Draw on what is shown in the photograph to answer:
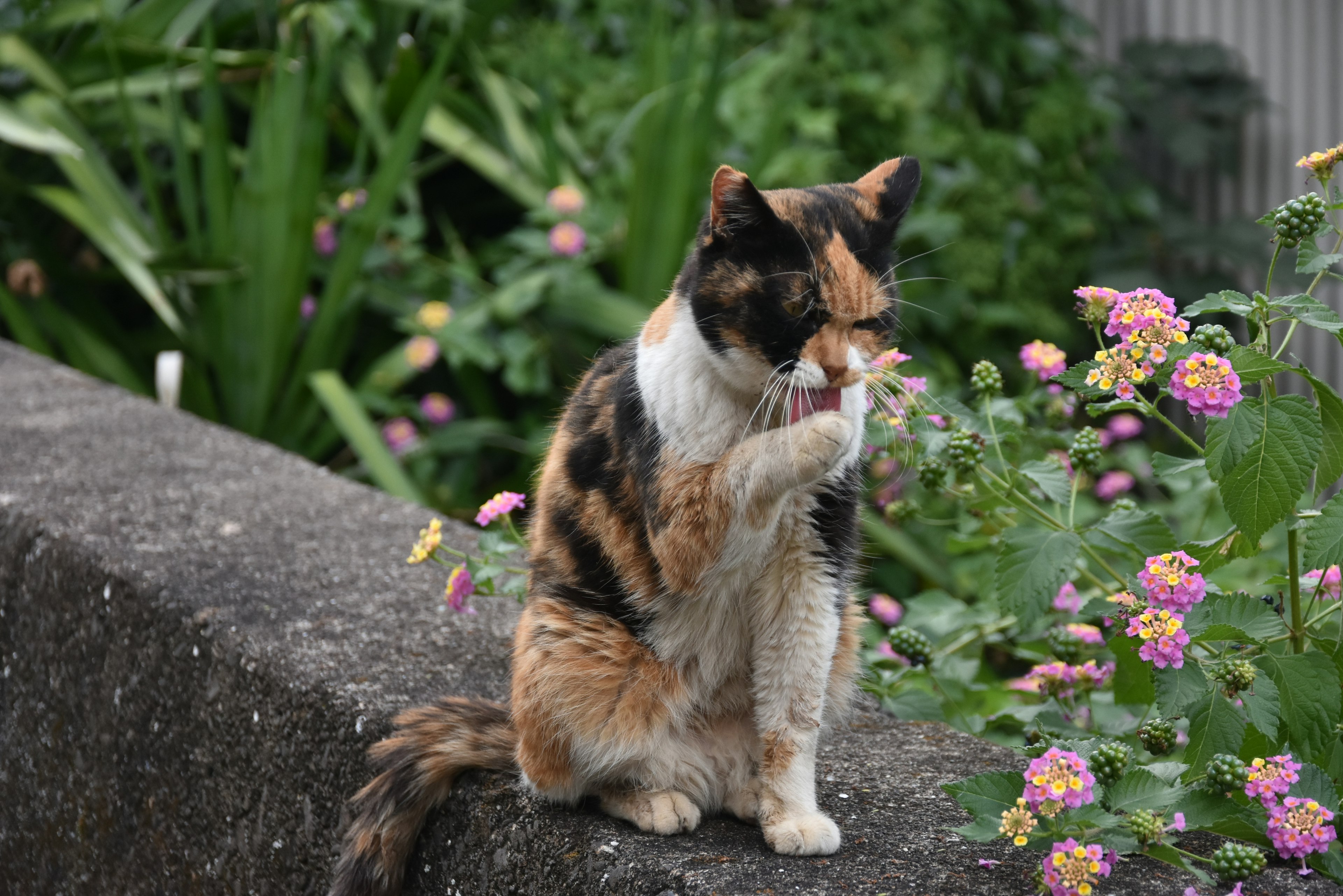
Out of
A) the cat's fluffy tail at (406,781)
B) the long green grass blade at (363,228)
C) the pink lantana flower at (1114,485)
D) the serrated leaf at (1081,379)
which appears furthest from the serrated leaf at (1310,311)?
the long green grass blade at (363,228)

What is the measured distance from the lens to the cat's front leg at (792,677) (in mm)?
1548

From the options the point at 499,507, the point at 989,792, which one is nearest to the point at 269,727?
the point at 499,507

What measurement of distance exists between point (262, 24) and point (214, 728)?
115 inches

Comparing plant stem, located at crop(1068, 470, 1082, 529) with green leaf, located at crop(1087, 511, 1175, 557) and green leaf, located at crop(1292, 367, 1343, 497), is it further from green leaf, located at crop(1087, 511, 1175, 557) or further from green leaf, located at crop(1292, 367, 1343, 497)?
green leaf, located at crop(1292, 367, 1343, 497)

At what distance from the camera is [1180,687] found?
1411 mm

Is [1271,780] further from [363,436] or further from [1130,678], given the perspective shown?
[363,436]

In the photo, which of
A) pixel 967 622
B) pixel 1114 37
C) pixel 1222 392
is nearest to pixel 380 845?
pixel 967 622

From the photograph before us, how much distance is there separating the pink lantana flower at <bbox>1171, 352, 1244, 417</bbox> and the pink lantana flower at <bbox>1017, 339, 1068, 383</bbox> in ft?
1.79

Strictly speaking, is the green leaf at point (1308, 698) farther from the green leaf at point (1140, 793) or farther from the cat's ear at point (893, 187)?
the cat's ear at point (893, 187)

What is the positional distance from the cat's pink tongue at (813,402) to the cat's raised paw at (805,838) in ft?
1.65

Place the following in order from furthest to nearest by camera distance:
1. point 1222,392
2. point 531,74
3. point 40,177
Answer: point 531,74 < point 40,177 < point 1222,392

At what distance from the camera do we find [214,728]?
1956 millimetres

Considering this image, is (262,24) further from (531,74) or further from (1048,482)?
(1048,482)

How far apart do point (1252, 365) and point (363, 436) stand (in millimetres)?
2445
